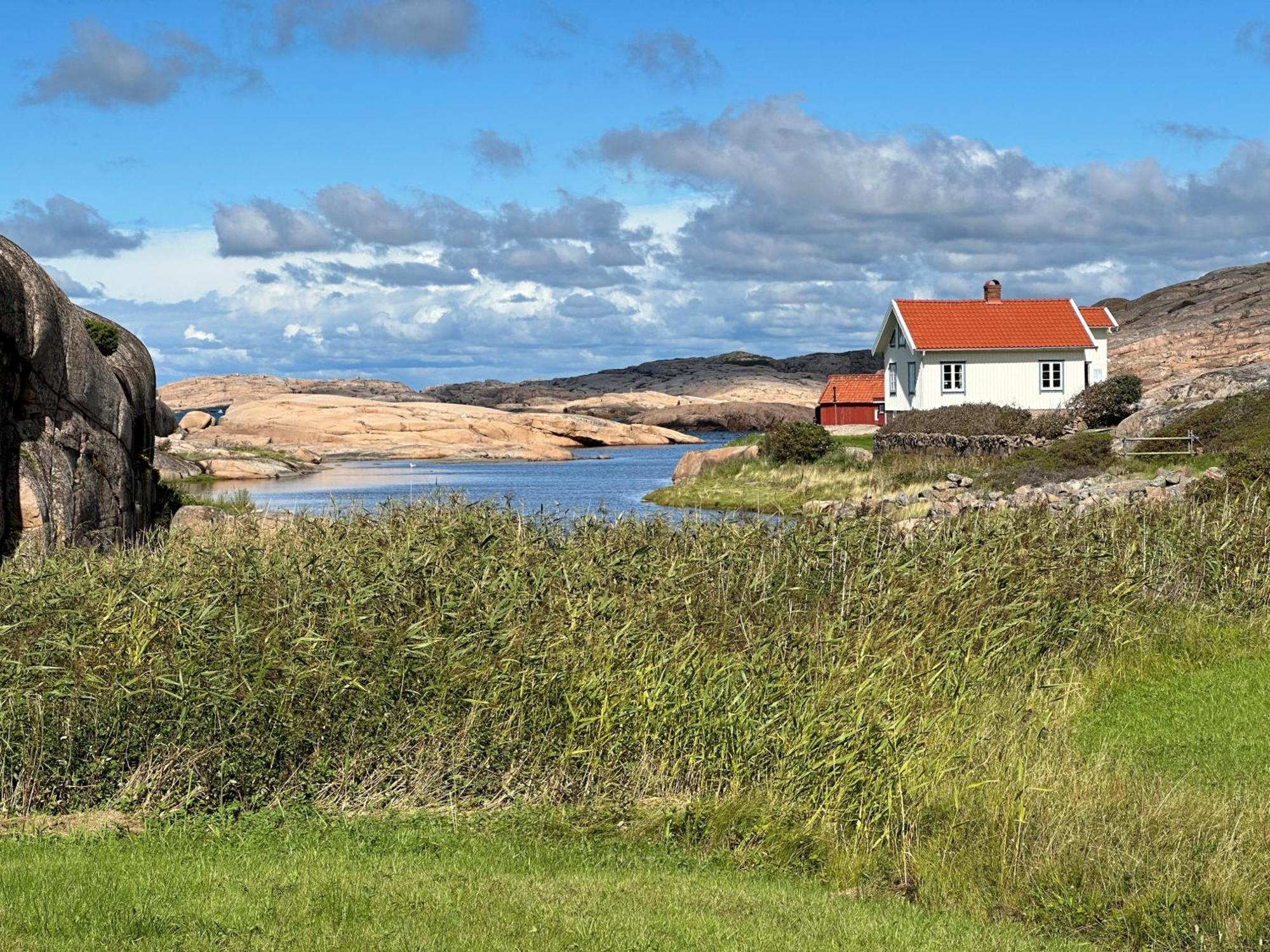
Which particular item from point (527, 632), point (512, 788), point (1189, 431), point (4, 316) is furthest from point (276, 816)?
point (1189, 431)

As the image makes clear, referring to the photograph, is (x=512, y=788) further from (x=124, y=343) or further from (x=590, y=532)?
(x=124, y=343)

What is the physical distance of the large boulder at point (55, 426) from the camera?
1769cm

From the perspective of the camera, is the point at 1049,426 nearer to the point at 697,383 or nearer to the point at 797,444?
the point at 797,444

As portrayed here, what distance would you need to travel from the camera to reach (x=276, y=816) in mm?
8602

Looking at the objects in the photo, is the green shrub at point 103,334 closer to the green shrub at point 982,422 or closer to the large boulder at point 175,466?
the large boulder at point 175,466

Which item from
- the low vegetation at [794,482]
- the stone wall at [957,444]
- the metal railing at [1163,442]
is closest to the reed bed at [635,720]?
the low vegetation at [794,482]

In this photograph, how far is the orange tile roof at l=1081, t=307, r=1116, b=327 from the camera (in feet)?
179

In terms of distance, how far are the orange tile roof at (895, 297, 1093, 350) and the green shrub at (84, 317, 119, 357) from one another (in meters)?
A: 34.8

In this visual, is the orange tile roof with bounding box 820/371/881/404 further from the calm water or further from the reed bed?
the reed bed

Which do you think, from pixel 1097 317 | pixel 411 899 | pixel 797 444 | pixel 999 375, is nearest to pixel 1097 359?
pixel 1097 317

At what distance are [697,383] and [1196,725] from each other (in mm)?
162316

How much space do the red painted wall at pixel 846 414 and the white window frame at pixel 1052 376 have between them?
669 inches

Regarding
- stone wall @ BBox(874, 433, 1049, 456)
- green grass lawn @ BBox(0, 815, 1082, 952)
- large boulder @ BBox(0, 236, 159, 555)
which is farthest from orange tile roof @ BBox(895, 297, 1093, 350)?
green grass lawn @ BBox(0, 815, 1082, 952)

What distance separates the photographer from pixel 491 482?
50.2m
